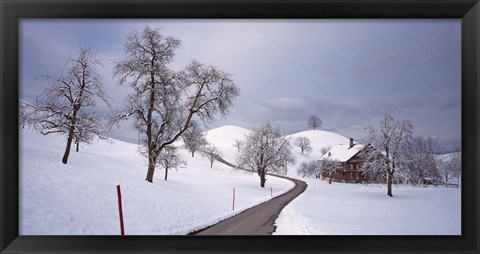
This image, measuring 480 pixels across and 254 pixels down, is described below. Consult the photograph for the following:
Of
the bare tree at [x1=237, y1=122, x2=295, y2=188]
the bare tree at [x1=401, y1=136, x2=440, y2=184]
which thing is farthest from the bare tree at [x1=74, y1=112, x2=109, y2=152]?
the bare tree at [x1=401, y1=136, x2=440, y2=184]

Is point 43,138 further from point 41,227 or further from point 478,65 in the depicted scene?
point 478,65

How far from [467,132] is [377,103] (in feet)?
3.66

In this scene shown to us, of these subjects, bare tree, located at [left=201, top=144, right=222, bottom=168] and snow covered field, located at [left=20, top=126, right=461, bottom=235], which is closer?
snow covered field, located at [left=20, top=126, right=461, bottom=235]

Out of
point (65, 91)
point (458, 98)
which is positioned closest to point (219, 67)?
point (65, 91)

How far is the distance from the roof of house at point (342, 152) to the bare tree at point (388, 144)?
0.23 m

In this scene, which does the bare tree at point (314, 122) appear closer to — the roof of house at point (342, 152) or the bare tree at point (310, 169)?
the roof of house at point (342, 152)

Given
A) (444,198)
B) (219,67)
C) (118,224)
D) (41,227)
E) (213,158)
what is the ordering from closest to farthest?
1. (41,227)
2. (118,224)
3. (444,198)
4. (219,67)
5. (213,158)

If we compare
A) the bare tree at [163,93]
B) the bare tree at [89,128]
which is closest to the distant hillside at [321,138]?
the bare tree at [163,93]

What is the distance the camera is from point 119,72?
4.12 meters

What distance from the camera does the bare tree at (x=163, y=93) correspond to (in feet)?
13.8

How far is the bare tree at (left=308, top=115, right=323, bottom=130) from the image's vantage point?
4.15m

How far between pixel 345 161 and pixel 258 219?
1598 mm

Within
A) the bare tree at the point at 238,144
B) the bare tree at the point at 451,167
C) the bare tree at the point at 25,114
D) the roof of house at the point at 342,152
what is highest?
the bare tree at the point at 25,114

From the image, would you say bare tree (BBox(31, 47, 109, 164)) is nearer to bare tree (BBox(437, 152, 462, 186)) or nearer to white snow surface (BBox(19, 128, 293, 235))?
white snow surface (BBox(19, 128, 293, 235))
